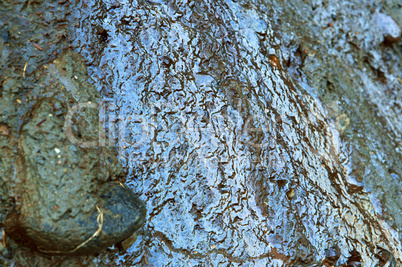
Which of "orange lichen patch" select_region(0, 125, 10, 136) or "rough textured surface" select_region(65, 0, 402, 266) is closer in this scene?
"orange lichen patch" select_region(0, 125, 10, 136)

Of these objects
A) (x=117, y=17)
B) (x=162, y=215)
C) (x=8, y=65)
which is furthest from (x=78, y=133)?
(x=117, y=17)

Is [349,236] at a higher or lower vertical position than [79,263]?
higher

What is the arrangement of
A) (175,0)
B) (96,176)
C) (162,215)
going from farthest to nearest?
(175,0), (162,215), (96,176)

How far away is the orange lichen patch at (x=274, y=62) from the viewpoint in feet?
8.80

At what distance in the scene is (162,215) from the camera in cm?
217

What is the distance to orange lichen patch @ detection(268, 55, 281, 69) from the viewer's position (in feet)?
8.80

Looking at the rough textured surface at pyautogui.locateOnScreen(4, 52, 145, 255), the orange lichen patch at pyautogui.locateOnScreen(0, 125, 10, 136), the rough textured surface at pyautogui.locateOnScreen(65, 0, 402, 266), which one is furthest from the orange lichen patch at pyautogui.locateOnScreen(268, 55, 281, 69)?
the orange lichen patch at pyautogui.locateOnScreen(0, 125, 10, 136)

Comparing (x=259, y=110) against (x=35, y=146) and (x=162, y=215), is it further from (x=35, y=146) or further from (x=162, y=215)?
(x=35, y=146)

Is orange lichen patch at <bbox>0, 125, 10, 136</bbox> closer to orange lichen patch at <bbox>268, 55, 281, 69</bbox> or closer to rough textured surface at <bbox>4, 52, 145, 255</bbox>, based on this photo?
rough textured surface at <bbox>4, 52, 145, 255</bbox>

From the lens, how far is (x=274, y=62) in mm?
2693

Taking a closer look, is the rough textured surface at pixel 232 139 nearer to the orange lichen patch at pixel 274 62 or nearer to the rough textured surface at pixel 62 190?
the orange lichen patch at pixel 274 62

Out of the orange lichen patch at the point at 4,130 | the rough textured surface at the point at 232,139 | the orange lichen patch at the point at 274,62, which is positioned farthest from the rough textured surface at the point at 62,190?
the orange lichen patch at the point at 274,62

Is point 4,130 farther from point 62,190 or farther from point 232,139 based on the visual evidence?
point 232,139

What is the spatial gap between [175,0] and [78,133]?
4.30ft
